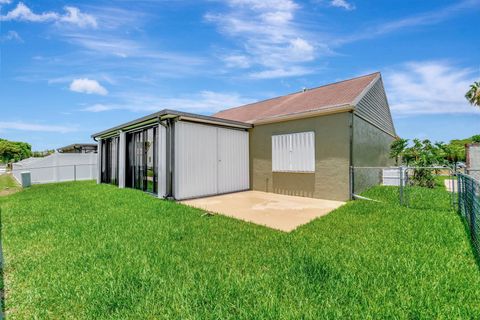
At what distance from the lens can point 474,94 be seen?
790 inches

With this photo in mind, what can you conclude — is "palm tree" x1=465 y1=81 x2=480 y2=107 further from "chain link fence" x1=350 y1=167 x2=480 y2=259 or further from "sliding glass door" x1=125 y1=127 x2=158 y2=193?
"sliding glass door" x1=125 y1=127 x2=158 y2=193

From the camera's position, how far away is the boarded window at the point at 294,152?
8.05 meters

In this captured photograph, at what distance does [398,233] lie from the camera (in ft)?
13.4

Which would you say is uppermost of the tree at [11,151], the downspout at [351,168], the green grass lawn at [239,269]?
the tree at [11,151]

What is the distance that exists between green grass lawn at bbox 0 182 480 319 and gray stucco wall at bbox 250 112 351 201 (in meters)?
2.49

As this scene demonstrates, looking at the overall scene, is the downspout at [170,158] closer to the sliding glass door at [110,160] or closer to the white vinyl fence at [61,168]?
the sliding glass door at [110,160]

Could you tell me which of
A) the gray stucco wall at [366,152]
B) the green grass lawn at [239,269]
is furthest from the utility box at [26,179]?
the gray stucco wall at [366,152]

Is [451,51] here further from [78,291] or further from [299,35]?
[78,291]

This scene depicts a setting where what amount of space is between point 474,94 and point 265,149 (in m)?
22.8

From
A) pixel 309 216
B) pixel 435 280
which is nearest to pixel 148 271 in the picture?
pixel 435 280

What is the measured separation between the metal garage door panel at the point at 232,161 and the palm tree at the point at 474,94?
2235 cm

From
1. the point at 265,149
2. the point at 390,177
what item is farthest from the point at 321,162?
the point at 390,177

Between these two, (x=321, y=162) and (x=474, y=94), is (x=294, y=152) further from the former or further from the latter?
(x=474, y=94)

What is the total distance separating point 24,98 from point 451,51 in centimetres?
1775
